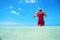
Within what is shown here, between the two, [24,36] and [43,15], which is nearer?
[24,36]

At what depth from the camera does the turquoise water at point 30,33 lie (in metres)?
1.69

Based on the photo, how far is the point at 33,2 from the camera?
1805 millimetres

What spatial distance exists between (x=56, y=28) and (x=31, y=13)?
381 millimetres

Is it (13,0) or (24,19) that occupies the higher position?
(13,0)

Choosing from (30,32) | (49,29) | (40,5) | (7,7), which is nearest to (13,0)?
(7,7)

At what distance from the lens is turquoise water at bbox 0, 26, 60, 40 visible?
1.69m

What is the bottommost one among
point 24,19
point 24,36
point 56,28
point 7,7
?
point 24,36

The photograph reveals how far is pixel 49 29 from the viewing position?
173 cm

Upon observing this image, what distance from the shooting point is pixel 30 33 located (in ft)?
5.64

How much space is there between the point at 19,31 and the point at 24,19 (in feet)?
0.62

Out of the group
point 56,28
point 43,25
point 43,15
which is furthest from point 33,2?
point 56,28

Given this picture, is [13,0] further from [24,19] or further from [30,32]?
[30,32]

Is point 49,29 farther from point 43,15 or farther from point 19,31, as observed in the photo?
point 19,31

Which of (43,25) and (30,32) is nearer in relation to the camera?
(30,32)
